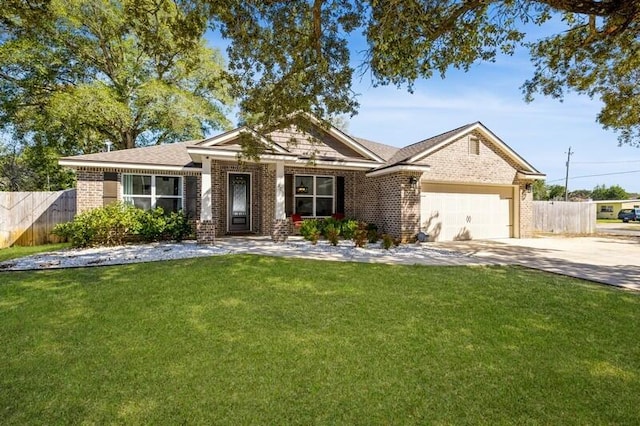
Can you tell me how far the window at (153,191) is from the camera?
13070 millimetres

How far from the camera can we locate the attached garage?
570 inches

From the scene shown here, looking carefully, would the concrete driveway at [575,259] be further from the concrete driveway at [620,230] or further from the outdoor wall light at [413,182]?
Answer: the concrete driveway at [620,230]

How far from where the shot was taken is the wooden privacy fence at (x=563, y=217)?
19828 millimetres

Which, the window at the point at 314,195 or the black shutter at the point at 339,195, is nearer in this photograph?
the window at the point at 314,195

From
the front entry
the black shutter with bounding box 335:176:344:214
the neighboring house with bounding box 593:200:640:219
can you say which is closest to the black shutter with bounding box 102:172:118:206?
the front entry

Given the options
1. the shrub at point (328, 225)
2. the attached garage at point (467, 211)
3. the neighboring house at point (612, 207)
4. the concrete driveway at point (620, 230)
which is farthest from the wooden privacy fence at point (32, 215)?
the neighboring house at point (612, 207)

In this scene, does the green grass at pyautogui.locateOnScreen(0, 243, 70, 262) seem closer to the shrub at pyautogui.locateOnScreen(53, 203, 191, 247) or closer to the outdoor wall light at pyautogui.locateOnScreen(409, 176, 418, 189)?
the shrub at pyautogui.locateOnScreen(53, 203, 191, 247)

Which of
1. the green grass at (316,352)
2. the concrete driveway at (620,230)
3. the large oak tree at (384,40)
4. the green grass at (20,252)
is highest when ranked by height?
the large oak tree at (384,40)

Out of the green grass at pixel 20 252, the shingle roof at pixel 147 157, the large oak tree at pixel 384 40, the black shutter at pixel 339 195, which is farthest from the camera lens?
the black shutter at pixel 339 195

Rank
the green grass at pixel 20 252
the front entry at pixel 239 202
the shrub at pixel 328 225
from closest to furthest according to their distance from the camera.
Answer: the green grass at pixel 20 252 → the shrub at pixel 328 225 → the front entry at pixel 239 202

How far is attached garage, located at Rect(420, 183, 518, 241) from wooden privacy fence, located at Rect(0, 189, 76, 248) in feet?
49.0

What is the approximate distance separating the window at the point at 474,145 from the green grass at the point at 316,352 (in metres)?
9.50

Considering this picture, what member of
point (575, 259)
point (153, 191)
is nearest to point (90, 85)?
point (153, 191)

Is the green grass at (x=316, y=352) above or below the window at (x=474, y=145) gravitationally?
below
